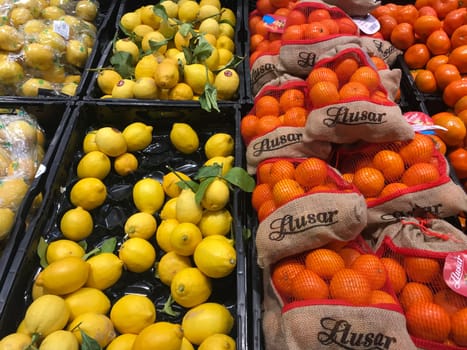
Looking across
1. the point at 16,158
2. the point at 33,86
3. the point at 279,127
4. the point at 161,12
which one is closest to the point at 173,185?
the point at 279,127

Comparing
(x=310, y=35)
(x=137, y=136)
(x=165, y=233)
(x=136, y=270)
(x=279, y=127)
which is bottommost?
(x=136, y=270)

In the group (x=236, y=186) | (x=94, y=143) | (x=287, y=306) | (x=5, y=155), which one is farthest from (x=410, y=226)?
(x=5, y=155)

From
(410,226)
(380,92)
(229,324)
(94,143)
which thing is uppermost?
(380,92)

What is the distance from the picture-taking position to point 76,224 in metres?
1.47

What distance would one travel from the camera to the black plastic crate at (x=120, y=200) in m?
1.28

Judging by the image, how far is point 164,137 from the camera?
2.00m

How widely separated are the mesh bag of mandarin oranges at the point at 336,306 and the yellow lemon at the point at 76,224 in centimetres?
86

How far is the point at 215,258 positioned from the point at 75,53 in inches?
68.7

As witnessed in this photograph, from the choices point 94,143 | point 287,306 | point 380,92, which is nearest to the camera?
point 287,306

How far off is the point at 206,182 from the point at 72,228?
597 mm

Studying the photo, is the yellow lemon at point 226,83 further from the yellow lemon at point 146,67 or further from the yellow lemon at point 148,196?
the yellow lemon at point 148,196

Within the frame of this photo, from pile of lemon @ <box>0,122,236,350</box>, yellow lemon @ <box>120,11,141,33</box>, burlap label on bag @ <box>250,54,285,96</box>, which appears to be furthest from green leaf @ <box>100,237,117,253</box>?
yellow lemon @ <box>120,11,141,33</box>

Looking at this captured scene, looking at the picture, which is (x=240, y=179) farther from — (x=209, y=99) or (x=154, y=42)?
(x=154, y=42)

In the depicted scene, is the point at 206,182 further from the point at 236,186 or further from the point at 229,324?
the point at 229,324
